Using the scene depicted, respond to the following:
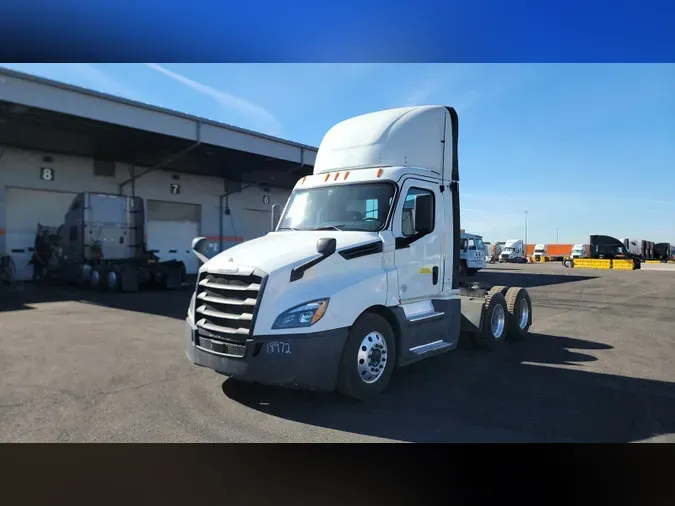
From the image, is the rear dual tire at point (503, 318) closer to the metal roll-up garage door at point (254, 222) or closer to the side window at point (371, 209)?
the side window at point (371, 209)

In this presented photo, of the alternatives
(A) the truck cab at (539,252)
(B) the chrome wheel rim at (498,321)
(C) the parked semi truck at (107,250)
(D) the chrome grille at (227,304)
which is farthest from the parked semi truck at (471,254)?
(A) the truck cab at (539,252)

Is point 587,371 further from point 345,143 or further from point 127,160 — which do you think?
point 127,160

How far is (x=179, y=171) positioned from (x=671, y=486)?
2636 cm

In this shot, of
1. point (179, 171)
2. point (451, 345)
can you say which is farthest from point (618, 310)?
point (179, 171)

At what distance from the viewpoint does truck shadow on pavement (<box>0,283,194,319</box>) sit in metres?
12.8

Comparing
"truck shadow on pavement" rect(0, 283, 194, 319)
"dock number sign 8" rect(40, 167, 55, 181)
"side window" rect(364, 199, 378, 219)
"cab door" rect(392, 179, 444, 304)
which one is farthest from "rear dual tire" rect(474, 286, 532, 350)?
"dock number sign 8" rect(40, 167, 55, 181)

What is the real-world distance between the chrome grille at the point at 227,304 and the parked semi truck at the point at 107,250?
1258 cm

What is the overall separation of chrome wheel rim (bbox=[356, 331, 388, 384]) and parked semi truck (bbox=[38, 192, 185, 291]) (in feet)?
44.6

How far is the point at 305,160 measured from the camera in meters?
26.3

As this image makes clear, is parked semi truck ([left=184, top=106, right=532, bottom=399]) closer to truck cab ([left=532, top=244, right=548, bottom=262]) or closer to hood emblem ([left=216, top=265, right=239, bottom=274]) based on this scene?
hood emblem ([left=216, top=265, right=239, bottom=274])

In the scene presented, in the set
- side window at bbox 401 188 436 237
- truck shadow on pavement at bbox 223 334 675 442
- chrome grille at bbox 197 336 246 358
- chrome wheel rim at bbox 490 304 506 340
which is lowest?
truck shadow on pavement at bbox 223 334 675 442

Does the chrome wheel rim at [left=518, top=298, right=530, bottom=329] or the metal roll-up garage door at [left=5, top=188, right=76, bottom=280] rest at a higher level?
the metal roll-up garage door at [left=5, top=188, right=76, bottom=280]

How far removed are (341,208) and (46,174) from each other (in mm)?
20091

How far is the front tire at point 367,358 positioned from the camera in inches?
203
